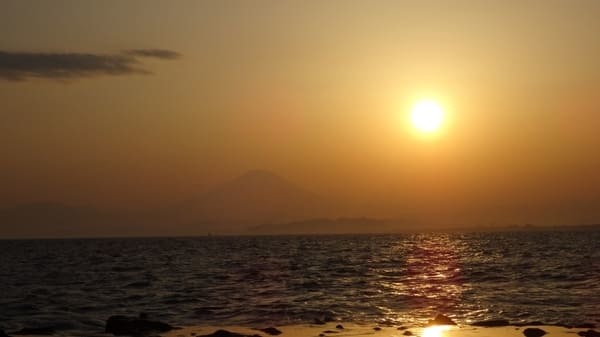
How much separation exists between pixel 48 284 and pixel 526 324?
42.1 metres

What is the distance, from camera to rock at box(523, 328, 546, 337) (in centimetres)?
3153

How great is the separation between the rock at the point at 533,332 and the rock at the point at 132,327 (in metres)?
15.7

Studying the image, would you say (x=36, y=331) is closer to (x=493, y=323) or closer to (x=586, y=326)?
(x=493, y=323)

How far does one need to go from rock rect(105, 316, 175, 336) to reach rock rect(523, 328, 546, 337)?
1567 cm

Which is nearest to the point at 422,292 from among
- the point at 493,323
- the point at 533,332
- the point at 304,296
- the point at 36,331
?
the point at 304,296

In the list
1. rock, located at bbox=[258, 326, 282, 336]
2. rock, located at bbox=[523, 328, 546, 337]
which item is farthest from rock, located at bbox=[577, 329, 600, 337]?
rock, located at bbox=[258, 326, 282, 336]

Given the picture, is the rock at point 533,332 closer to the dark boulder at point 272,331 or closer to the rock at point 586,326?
the rock at point 586,326

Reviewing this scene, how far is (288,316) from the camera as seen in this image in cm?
4097

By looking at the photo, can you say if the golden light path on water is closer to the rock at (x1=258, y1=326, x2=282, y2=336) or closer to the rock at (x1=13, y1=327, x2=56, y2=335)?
the rock at (x1=258, y1=326, x2=282, y2=336)

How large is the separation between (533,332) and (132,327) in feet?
56.7

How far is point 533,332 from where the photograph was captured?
31875 millimetres

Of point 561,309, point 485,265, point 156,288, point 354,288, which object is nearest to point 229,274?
point 156,288

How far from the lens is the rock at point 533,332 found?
31.5 meters

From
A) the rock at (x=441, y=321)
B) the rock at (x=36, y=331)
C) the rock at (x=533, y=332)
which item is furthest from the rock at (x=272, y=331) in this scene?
the rock at (x=533, y=332)
